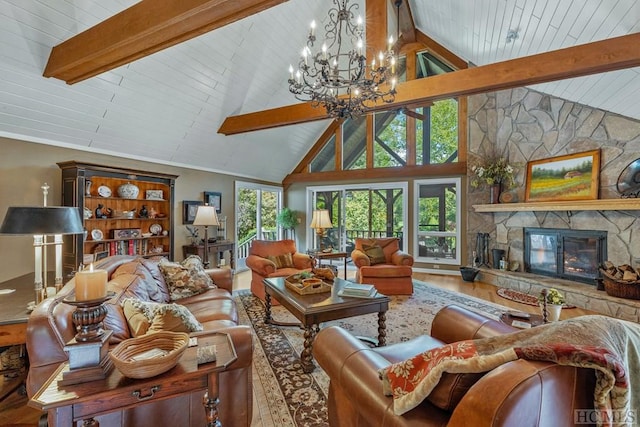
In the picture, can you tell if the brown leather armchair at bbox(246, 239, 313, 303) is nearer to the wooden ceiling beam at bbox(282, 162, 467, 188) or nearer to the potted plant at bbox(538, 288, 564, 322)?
the potted plant at bbox(538, 288, 564, 322)

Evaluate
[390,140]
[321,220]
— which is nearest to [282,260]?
[321,220]

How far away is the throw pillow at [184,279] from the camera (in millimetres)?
2959

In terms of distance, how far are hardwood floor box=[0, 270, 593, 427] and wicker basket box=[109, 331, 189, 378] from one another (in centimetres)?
131

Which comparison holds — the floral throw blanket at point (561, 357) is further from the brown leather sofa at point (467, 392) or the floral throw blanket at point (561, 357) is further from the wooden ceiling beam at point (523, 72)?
the wooden ceiling beam at point (523, 72)

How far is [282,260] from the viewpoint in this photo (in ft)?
14.5

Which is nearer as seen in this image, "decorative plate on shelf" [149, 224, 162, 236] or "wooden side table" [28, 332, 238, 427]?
"wooden side table" [28, 332, 238, 427]

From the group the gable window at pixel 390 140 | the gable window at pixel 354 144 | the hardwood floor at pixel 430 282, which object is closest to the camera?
the hardwood floor at pixel 430 282

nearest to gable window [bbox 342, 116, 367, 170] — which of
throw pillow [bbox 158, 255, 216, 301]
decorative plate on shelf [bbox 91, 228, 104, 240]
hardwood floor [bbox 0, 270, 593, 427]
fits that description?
hardwood floor [bbox 0, 270, 593, 427]

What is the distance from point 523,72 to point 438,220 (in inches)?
147

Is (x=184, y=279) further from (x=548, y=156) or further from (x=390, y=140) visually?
(x=548, y=156)

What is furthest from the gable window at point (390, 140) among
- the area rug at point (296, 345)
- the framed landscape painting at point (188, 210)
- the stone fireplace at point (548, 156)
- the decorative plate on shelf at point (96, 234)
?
the decorative plate on shelf at point (96, 234)

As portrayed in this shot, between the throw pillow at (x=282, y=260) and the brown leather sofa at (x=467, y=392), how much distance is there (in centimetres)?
275

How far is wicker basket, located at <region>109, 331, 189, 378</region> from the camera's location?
1.12 meters

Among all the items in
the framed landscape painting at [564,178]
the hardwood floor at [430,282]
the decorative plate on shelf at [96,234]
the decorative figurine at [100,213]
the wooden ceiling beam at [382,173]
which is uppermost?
the wooden ceiling beam at [382,173]
